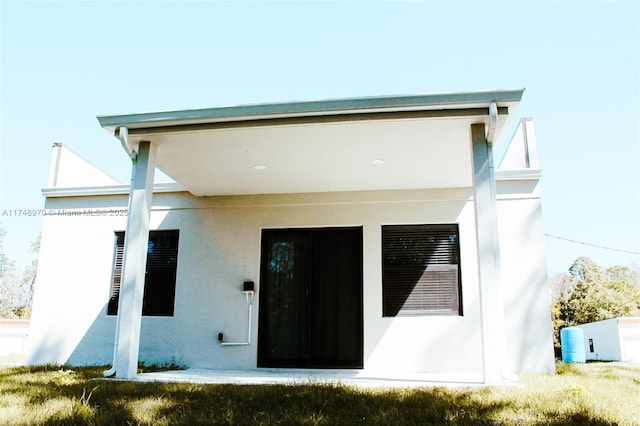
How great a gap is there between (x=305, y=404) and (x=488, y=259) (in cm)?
210

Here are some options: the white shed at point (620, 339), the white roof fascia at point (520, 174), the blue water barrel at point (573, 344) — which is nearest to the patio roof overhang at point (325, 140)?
the white roof fascia at point (520, 174)

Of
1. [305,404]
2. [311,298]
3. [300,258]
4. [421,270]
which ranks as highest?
[300,258]

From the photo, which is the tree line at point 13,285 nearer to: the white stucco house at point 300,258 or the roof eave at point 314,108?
the white stucco house at point 300,258

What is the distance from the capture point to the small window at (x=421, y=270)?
6562mm

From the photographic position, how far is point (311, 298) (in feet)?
22.5

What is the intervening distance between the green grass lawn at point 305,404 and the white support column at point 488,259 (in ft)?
1.00

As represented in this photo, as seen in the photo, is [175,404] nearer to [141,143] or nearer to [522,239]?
[141,143]

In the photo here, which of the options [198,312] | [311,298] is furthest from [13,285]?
[311,298]

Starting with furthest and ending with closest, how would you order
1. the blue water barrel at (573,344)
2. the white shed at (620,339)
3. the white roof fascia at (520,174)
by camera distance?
the white shed at (620,339) → the blue water barrel at (573,344) → the white roof fascia at (520,174)

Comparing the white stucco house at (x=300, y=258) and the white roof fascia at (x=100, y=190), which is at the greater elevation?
the white roof fascia at (x=100, y=190)

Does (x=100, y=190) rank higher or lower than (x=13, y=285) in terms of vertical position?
higher

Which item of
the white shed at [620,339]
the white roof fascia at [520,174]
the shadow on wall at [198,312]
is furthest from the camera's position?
the white shed at [620,339]

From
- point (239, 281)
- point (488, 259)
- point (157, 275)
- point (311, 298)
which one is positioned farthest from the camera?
point (157, 275)

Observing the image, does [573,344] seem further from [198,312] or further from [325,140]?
[198,312]
